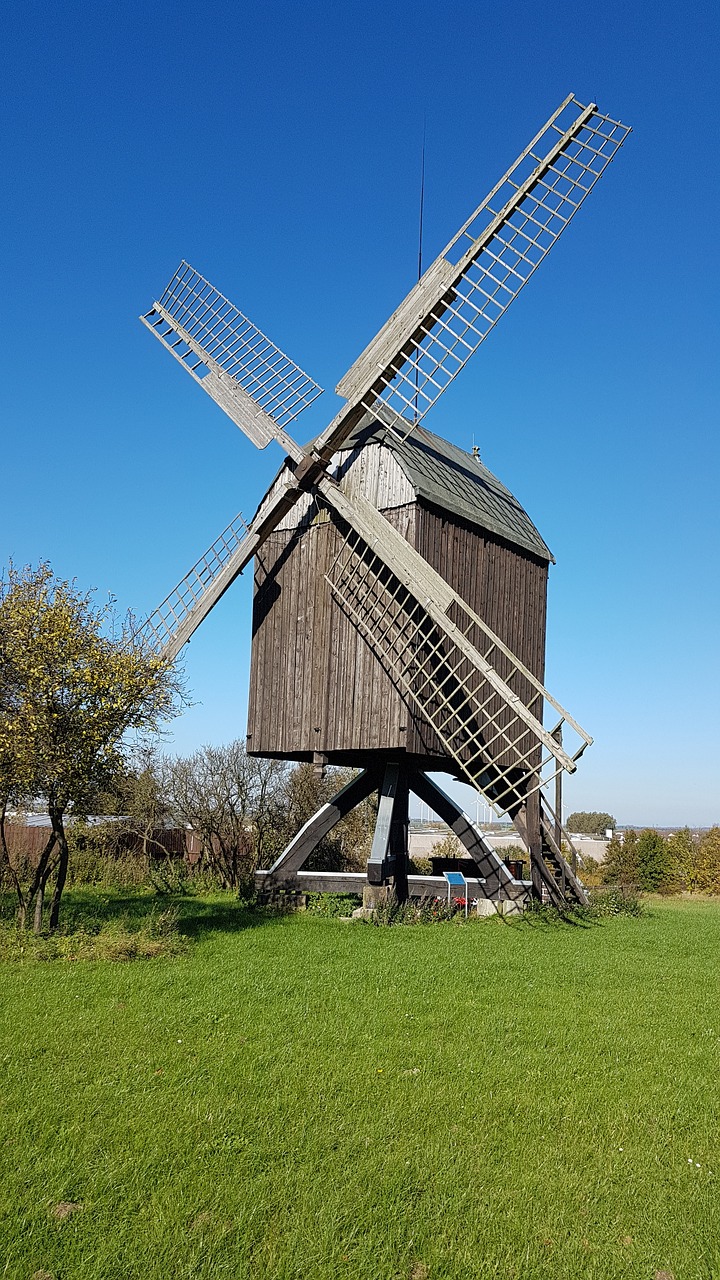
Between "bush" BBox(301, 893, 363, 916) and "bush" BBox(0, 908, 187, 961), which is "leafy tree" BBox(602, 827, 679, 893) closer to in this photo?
"bush" BBox(301, 893, 363, 916)

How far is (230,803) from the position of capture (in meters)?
25.8

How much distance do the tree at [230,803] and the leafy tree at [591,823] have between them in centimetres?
7559

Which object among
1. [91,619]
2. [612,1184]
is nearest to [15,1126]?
[612,1184]

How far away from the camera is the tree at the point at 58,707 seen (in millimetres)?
11820

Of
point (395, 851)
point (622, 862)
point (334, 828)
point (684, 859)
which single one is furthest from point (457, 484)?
point (684, 859)

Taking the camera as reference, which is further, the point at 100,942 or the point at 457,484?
the point at 457,484

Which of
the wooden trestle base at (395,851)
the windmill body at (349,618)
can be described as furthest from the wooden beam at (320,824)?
the windmill body at (349,618)

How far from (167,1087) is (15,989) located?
11.2ft

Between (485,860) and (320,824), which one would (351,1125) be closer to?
(485,860)

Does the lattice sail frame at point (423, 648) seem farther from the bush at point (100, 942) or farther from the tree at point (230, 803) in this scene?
the tree at point (230, 803)

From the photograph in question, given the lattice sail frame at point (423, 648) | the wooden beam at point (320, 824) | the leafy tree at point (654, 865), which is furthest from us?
the leafy tree at point (654, 865)

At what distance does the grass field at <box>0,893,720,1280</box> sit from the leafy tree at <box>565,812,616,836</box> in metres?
91.2

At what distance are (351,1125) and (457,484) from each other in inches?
522

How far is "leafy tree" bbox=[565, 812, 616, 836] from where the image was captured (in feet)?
320
